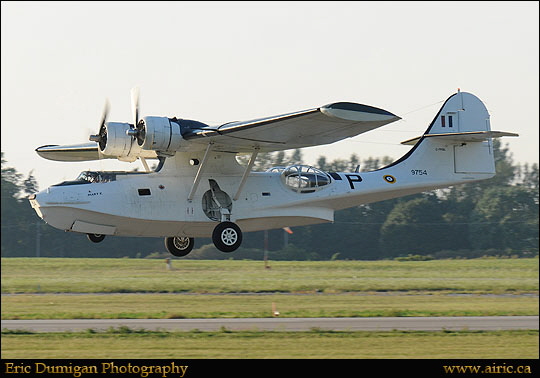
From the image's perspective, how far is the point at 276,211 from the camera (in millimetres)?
20109

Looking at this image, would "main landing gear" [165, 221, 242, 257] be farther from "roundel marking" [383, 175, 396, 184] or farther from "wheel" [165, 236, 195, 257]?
"roundel marking" [383, 175, 396, 184]

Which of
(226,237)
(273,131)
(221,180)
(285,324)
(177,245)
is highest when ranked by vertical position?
(273,131)

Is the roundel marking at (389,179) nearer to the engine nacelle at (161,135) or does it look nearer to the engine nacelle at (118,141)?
the engine nacelle at (161,135)

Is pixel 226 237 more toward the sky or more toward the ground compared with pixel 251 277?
more toward the sky

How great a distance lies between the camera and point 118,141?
65.8 ft

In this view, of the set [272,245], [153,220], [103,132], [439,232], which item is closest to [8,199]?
[103,132]

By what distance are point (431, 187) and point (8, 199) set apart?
1653cm

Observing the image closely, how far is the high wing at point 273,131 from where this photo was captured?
16.4m

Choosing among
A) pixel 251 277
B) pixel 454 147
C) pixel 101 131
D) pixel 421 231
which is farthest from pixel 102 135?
pixel 421 231

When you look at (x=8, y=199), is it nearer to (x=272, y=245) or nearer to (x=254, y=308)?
(x=254, y=308)

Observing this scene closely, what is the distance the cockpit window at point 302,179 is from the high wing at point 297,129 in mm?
1045

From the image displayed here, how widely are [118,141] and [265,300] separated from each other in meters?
25.7

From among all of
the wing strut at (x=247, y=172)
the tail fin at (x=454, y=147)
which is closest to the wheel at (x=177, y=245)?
the wing strut at (x=247, y=172)

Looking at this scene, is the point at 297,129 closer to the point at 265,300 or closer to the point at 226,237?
the point at 226,237
